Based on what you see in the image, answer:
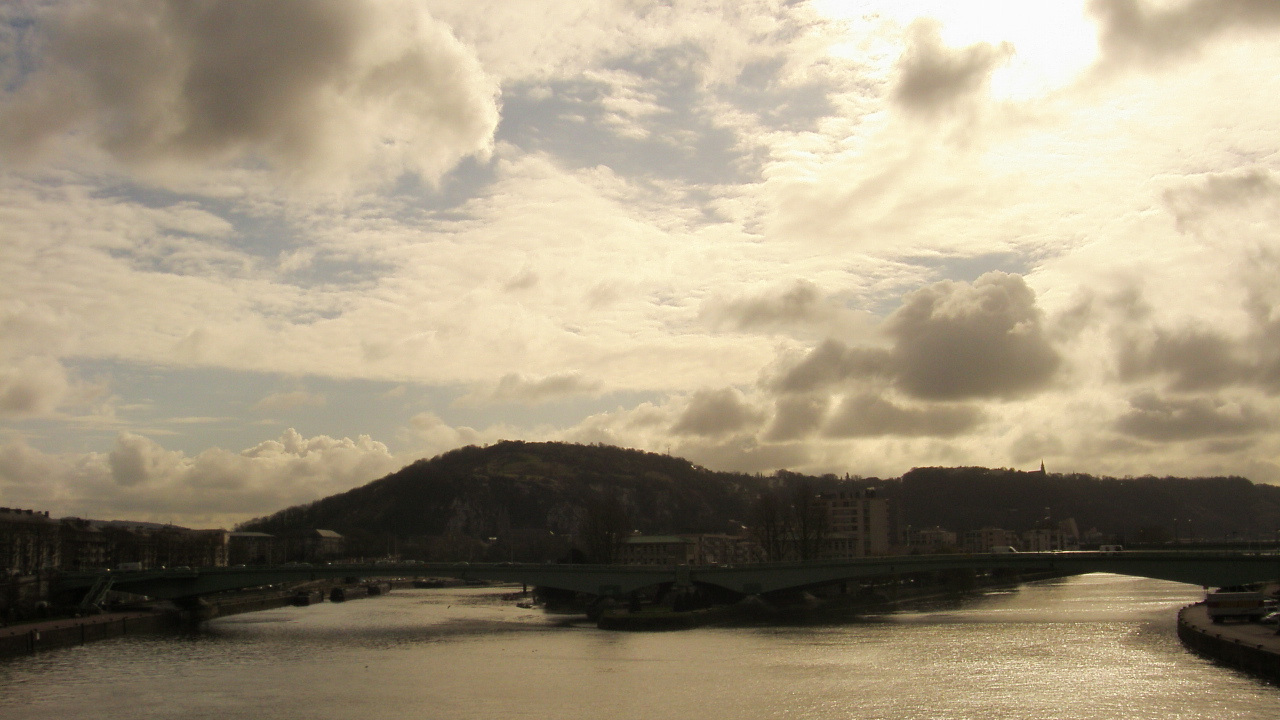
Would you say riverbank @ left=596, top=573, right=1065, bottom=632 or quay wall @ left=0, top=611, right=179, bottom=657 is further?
riverbank @ left=596, top=573, right=1065, bottom=632

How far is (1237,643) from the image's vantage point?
5131 cm

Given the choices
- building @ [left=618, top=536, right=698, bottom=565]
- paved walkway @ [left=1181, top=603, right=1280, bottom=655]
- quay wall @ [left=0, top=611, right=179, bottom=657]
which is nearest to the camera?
paved walkway @ [left=1181, top=603, right=1280, bottom=655]

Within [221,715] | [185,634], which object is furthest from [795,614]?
[221,715]

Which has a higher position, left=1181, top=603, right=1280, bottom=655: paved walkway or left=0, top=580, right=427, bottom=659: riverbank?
left=1181, top=603, right=1280, bottom=655: paved walkway

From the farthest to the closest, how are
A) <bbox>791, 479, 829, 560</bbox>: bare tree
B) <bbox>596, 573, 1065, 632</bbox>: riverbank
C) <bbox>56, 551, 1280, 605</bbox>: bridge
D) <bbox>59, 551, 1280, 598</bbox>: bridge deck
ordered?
<bbox>791, 479, 829, 560</bbox>: bare tree, <bbox>596, 573, 1065, 632</bbox>: riverbank, <bbox>56, 551, 1280, 605</bbox>: bridge, <bbox>59, 551, 1280, 598</bbox>: bridge deck

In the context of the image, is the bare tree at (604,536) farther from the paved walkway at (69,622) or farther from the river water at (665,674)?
the paved walkway at (69,622)

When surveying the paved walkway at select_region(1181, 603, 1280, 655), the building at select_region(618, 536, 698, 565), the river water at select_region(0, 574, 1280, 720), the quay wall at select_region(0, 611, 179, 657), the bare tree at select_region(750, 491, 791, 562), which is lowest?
the river water at select_region(0, 574, 1280, 720)

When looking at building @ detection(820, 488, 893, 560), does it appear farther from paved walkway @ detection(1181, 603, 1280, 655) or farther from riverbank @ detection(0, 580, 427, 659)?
paved walkway @ detection(1181, 603, 1280, 655)

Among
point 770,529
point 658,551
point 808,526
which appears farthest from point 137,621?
point 658,551

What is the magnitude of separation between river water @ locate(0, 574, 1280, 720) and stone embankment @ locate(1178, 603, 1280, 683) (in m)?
1.02

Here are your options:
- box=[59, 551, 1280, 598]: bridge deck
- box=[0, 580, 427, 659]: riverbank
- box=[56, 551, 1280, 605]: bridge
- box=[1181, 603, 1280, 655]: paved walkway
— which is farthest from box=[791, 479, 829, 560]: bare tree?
box=[0, 580, 427, 659]: riverbank

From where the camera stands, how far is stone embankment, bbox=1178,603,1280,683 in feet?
154

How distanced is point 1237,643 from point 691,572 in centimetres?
4618

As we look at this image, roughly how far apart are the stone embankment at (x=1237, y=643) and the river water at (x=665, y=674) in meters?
1.02
